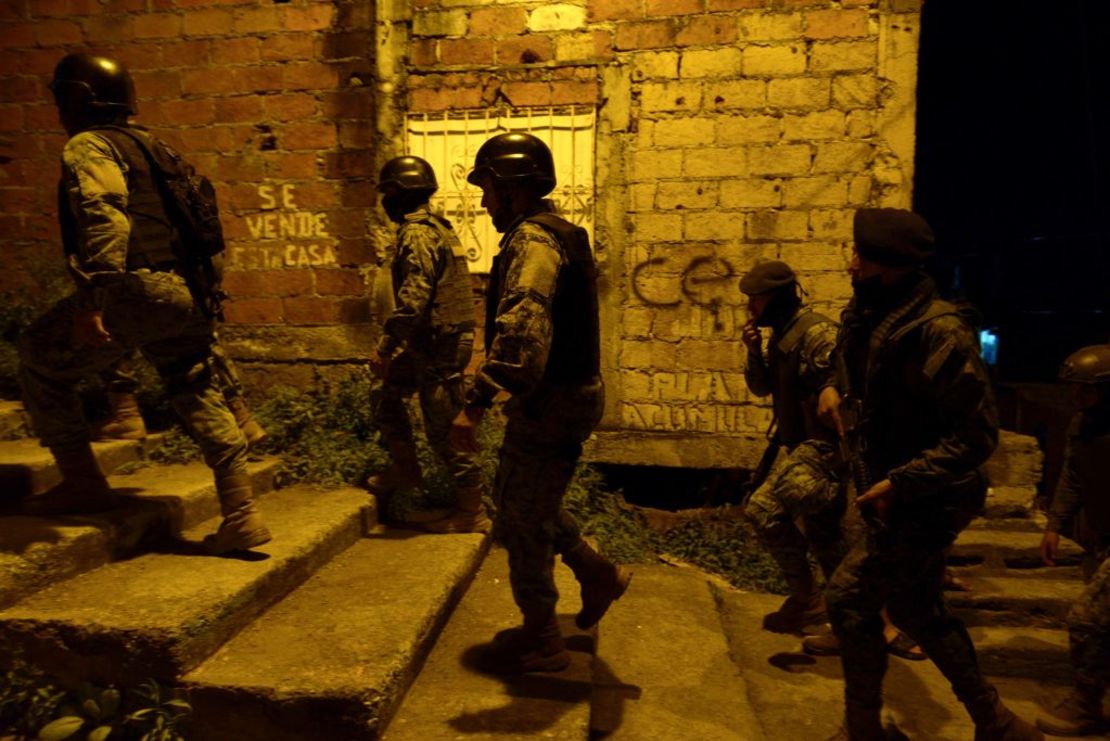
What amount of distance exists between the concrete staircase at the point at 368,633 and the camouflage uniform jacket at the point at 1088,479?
0.95m

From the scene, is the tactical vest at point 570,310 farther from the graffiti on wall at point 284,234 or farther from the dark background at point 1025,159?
the dark background at point 1025,159

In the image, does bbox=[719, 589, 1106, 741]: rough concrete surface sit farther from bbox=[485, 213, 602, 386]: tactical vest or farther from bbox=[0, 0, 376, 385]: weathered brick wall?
bbox=[0, 0, 376, 385]: weathered brick wall

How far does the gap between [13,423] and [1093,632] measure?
5.87m

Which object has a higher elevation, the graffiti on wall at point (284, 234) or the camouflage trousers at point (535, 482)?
the graffiti on wall at point (284, 234)

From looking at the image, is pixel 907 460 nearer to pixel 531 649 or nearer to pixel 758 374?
pixel 758 374

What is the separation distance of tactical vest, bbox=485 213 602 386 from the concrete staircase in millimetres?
1208

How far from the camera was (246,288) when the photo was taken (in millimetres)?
5949

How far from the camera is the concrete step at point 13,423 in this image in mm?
4191

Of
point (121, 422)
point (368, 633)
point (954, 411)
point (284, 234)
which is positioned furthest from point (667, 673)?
point (284, 234)

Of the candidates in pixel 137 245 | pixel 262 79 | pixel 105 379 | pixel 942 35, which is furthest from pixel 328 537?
pixel 942 35

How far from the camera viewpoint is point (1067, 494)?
3984mm

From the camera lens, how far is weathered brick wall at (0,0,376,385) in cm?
575

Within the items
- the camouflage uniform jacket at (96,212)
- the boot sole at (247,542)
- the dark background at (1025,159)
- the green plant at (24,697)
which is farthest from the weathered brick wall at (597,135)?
the dark background at (1025,159)

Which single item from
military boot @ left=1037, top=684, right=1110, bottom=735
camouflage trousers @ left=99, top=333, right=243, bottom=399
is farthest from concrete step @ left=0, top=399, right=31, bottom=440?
military boot @ left=1037, top=684, right=1110, bottom=735
